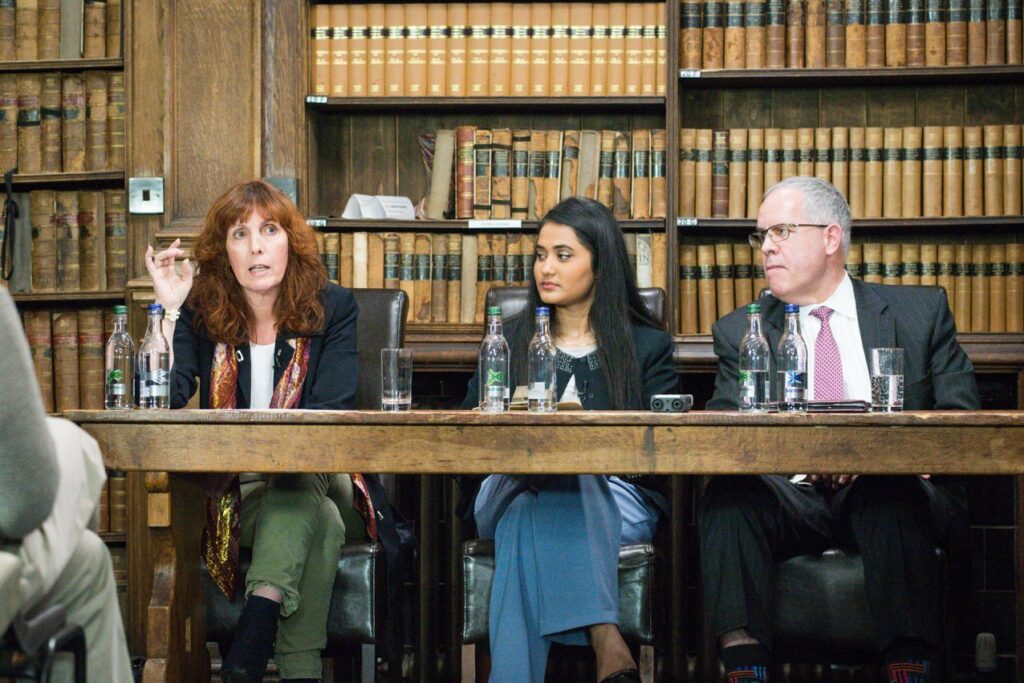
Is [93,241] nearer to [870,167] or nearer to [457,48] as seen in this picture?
[457,48]

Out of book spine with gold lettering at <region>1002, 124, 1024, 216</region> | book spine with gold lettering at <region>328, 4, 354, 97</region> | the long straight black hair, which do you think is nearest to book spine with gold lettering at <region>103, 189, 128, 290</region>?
book spine with gold lettering at <region>328, 4, 354, 97</region>

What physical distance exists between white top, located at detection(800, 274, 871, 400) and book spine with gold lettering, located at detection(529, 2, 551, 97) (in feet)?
4.32

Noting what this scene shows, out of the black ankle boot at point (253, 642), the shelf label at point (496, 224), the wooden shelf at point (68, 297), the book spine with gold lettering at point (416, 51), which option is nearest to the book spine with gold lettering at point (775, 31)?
the shelf label at point (496, 224)

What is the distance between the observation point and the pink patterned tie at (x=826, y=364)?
2855 mm

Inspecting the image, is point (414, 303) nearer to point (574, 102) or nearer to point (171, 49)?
point (574, 102)

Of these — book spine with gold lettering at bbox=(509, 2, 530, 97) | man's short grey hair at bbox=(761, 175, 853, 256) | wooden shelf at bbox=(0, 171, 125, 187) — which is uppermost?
book spine with gold lettering at bbox=(509, 2, 530, 97)

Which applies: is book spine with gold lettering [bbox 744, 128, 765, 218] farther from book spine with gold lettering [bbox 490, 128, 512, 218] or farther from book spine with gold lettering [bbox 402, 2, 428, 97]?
book spine with gold lettering [bbox 402, 2, 428, 97]

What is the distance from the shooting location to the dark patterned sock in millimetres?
2436

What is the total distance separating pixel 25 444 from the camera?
1493mm

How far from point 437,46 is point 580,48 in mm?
425

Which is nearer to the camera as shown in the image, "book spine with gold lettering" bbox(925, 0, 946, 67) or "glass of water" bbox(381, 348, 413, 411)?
"glass of water" bbox(381, 348, 413, 411)

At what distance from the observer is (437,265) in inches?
158

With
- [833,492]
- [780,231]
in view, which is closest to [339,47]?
[780,231]

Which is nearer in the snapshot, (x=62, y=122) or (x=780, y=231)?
(x=780, y=231)
